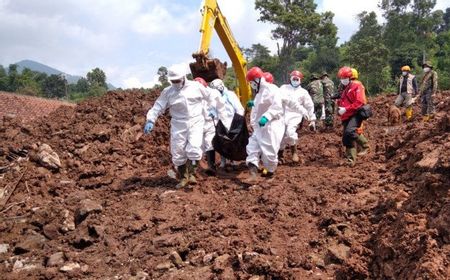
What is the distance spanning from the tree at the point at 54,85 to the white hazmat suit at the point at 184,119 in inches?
1279

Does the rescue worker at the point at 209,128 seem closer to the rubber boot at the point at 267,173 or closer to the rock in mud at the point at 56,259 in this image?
the rubber boot at the point at 267,173

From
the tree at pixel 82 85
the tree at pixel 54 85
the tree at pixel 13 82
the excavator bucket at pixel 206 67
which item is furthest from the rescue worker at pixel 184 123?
the tree at pixel 82 85

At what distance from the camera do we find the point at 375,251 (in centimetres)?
393

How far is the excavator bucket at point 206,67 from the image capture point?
9.20m

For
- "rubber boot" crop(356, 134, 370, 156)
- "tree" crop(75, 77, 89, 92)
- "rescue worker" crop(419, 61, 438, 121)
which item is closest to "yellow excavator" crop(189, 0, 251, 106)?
"rubber boot" crop(356, 134, 370, 156)

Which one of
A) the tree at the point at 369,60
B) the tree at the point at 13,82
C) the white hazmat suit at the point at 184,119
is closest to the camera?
the white hazmat suit at the point at 184,119

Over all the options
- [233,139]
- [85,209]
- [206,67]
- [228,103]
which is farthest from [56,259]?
[206,67]

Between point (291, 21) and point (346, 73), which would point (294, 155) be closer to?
point (346, 73)

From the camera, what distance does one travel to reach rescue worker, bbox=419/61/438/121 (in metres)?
10.3

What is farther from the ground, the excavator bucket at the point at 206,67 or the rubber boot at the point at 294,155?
the excavator bucket at the point at 206,67

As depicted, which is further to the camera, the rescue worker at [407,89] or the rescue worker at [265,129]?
the rescue worker at [407,89]

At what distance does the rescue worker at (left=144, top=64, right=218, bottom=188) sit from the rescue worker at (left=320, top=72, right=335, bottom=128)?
5.09m

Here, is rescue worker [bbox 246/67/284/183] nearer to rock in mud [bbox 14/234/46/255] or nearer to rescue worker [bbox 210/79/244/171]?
rescue worker [bbox 210/79/244/171]

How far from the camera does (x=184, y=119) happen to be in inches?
262
